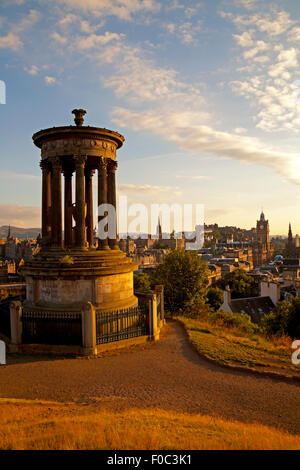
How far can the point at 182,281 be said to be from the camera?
25.8 meters

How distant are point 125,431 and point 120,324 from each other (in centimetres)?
755

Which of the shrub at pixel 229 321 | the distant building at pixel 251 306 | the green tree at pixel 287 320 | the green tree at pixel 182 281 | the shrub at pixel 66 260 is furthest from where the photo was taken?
the distant building at pixel 251 306

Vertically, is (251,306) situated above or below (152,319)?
below

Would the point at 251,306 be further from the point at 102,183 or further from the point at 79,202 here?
the point at 79,202

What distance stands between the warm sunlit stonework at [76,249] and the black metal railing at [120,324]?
3.41ft

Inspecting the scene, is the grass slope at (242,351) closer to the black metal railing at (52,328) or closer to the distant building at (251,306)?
the black metal railing at (52,328)

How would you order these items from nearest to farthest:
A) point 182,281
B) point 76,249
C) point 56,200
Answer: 1. point 76,249
2. point 56,200
3. point 182,281

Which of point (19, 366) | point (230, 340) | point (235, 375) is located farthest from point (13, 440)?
point (230, 340)

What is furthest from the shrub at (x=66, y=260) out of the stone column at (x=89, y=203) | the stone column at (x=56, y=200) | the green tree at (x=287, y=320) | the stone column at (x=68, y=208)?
the green tree at (x=287, y=320)

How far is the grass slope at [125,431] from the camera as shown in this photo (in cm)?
561

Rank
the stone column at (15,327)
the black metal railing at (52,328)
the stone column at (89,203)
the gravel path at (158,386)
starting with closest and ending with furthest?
the gravel path at (158,386)
the black metal railing at (52,328)
the stone column at (15,327)
the stone column at (89,203)

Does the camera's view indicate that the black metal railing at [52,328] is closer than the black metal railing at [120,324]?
Yes

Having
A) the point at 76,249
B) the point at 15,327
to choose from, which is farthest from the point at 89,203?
the point at 15,327

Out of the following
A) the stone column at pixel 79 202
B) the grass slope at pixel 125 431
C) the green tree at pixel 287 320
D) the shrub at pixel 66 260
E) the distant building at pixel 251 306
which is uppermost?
the stone column at pixel 79 202
